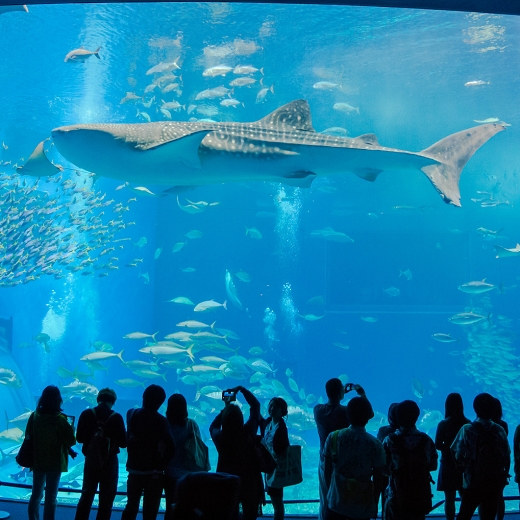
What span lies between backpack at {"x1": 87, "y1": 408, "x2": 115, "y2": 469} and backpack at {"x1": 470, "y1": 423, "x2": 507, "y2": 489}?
213 cm

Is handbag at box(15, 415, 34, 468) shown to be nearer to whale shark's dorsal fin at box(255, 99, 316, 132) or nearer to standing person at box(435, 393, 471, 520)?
standing person at box(435, 393, 471, 520)

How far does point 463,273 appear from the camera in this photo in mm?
32125

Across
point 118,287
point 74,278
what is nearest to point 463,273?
point 118,287

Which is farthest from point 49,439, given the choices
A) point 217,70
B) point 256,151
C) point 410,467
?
point 217,70

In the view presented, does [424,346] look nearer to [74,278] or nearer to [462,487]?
[74,278]

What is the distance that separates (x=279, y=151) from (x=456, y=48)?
45.3 ft

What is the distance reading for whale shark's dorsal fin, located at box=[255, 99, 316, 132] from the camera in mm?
4559

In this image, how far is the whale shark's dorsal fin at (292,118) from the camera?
4.56 m

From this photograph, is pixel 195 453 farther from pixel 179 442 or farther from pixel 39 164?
pixel 39 164

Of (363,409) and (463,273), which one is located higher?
(463,273)

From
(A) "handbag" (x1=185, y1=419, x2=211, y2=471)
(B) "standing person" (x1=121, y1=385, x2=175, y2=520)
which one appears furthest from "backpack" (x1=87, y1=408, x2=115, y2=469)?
(A) "handbag" (x1=185, y1=419, x2=211, y2=471)

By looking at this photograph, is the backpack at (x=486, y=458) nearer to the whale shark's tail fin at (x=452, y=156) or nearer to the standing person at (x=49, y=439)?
the standing person at (x=49, y=439)

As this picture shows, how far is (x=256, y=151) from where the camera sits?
447 cm

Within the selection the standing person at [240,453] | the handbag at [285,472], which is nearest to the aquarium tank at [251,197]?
the handbag at [285,472]
